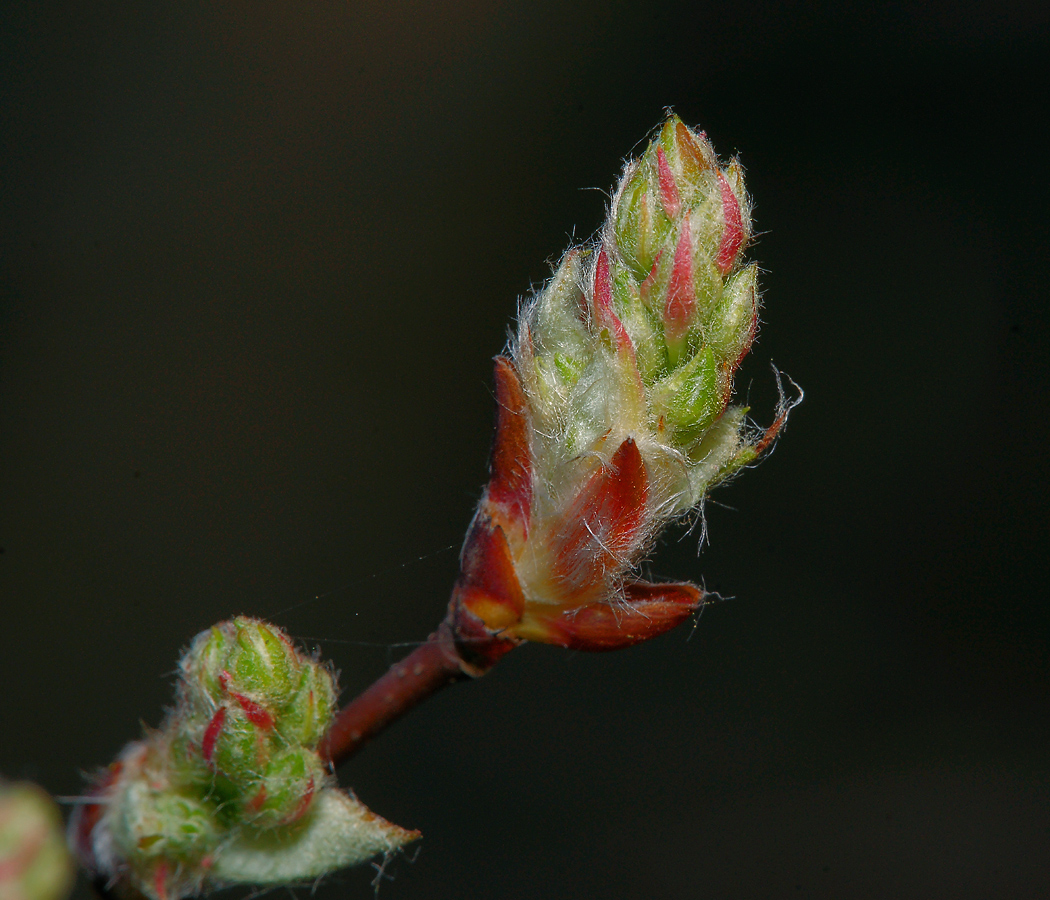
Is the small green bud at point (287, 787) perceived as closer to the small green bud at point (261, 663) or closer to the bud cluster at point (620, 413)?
the small green bud at point (261, 663)

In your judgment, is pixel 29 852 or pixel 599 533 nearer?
pixel 29 852

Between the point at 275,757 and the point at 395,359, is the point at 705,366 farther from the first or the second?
the point at 395,359

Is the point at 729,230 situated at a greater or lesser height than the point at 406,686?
greater

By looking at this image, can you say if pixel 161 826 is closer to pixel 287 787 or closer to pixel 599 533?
pixel 287 787

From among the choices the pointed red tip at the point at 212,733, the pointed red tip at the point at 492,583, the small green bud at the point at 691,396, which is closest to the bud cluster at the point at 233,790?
the pointed red tip at the point at 212,733

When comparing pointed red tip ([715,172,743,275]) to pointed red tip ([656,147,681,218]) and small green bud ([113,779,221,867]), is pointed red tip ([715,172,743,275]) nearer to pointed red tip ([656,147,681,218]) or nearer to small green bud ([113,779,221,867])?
pointed red tip ([656,147,681,218])

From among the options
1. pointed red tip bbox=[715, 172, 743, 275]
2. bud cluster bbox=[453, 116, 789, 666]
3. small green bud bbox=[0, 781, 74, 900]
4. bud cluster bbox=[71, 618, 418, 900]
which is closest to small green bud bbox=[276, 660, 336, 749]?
bud cluster bbox=[71, 618, 418, 900]

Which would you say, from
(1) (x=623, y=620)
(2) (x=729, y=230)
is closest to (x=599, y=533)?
(1) (x=623, y=620)
